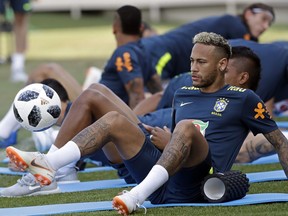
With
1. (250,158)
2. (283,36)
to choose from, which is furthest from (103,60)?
(250,158)

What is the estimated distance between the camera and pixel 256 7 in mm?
10242

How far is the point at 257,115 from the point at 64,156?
1.25 metres

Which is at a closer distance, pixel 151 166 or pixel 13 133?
pixel 151 166

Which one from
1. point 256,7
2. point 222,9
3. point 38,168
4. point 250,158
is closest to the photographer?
point 38,168

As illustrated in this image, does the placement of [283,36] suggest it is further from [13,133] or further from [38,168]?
[38,168]

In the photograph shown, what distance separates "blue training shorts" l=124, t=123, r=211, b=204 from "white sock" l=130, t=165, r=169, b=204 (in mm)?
280

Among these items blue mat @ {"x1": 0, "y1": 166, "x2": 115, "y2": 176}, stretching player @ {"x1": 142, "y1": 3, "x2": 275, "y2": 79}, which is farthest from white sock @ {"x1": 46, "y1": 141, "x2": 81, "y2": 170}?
stretching player @ {"x1": 142, "y1": 3, "x2": 275, "y2": 79}

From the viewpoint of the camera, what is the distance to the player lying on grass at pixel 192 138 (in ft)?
18.5

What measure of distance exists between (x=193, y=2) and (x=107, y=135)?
17.5m

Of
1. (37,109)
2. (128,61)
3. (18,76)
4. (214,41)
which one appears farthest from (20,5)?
(214,41)

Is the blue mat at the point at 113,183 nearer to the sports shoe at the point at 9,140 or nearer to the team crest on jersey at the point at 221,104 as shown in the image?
the team crest on jersey at the point at 221,104

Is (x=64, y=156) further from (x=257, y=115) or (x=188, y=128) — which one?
(x=257, y=115)

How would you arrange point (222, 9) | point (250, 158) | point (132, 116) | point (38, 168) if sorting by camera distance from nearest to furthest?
1. point (38, 168)
2. point (132, 116)
3. point (250, 158)
4. point (222, 9)

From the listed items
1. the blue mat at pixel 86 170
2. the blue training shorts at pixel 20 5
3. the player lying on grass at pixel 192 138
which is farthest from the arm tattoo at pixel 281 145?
the blue training shorts at pixel 20 5
